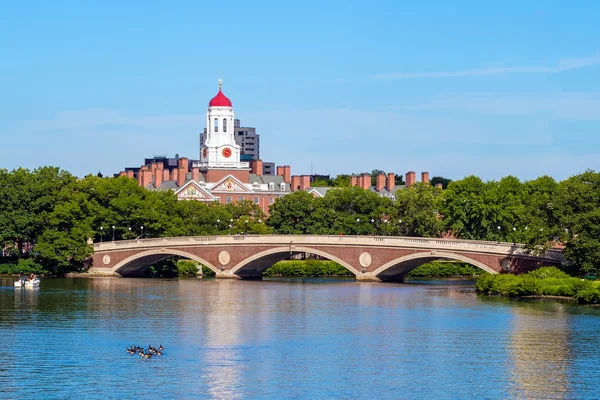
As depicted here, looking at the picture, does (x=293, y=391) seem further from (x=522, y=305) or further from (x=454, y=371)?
(x=522, y=305)

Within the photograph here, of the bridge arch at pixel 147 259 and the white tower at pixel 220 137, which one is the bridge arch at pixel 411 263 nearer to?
the bridge arch at pixel 147 259

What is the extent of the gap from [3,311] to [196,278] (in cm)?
3531

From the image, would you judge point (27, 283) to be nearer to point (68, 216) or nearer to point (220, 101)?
point (68, 216)

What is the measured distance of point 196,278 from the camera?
10694cm

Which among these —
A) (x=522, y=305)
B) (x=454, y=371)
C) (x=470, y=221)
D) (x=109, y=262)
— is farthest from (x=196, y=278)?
(x=454, y=371)

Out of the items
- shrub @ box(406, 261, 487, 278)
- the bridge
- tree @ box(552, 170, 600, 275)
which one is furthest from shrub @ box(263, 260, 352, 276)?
tree @ box(552, 170, 600, 275)

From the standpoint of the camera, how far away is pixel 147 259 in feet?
349

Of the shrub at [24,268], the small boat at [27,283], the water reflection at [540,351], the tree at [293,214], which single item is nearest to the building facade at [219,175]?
the tree at [293,214]

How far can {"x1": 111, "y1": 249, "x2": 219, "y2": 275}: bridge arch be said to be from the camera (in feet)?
338

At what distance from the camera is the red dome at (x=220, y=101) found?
15125 cm

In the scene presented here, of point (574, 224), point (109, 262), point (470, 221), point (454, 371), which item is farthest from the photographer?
point (470, 221)

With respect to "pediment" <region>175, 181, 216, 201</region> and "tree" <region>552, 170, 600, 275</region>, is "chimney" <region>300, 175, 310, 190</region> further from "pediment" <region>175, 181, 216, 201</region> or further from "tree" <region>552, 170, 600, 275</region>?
"tree" <region>552, 170, 600, 275</region>

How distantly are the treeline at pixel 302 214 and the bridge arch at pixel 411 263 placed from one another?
196 inches

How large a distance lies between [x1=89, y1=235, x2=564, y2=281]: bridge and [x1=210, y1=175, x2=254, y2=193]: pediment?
46752 mm
